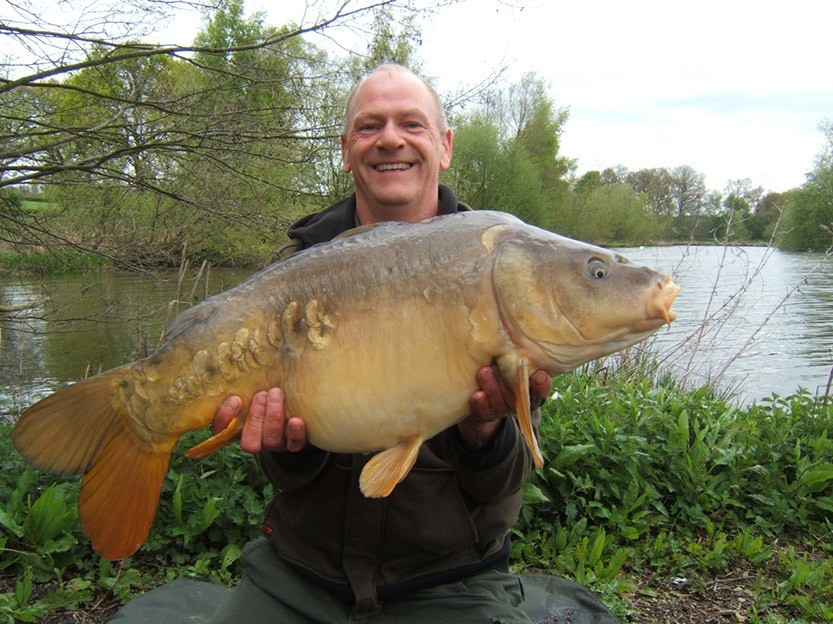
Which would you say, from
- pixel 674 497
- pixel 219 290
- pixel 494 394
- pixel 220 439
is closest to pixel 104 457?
pixel 220 439

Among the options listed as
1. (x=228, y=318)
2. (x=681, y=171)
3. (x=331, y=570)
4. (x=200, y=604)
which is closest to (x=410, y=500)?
(x=331, y=570)

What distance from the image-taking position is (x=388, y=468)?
1320mm

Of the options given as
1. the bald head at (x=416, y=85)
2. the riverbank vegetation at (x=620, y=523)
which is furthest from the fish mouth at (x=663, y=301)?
the riverbank vegetation at (x=620, y=523)

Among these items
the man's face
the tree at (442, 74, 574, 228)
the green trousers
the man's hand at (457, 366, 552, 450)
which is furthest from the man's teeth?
the tree at (442, 74, 574, 228)

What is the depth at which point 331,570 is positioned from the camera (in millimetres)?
1667

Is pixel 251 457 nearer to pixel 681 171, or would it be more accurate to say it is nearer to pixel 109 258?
pixel 109 258

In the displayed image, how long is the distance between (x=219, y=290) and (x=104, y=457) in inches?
200

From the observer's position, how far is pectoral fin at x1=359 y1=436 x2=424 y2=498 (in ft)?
4.27

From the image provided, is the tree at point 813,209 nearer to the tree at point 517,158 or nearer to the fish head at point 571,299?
A: the tree at point 517,158

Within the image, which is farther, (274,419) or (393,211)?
(393,211)

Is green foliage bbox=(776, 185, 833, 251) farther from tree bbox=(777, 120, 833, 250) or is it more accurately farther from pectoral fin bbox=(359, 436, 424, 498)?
pectoral fin bbox=(359, 436, 424, 498)

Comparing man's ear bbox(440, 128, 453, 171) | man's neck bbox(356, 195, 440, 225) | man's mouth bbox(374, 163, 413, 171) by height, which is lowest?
man's neck bbox(356, 195, 440, 225)

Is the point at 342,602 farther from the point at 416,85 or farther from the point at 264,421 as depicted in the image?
the point at 416,85

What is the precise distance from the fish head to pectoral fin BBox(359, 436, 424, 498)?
0.32 metres
